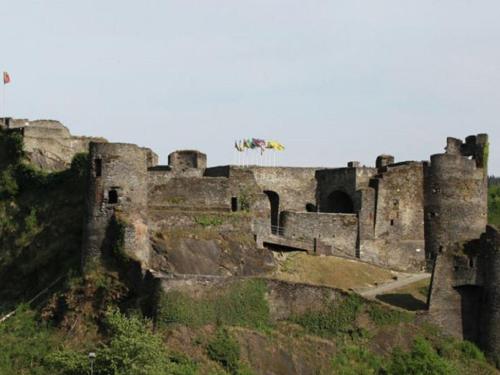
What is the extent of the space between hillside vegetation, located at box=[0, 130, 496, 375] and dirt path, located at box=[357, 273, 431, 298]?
358 cm

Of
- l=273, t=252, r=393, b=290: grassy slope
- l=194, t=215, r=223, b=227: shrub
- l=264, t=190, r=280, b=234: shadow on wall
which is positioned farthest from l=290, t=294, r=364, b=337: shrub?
l=264, t=190, r=280, b=234: shadow on wall

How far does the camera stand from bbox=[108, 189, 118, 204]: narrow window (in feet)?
128

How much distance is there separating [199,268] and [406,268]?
1516 cm

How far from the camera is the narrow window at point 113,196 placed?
3906 centimetres

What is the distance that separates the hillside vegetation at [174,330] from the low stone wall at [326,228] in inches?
399

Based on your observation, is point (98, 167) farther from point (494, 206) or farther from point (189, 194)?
point (494, 206)

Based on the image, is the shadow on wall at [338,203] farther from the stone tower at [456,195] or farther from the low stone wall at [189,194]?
the low stone wall at [189,194]

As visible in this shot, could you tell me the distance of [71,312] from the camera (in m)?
37.5

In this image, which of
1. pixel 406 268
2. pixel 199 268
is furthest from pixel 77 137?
pixel 406 268

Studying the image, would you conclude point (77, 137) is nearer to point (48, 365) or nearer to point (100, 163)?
point (100, 163)

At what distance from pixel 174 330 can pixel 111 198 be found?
6.82m

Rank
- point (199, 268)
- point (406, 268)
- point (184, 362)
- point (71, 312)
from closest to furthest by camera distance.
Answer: point (184, 362)
point (71, 312)
point (199, 268)
point (406, 268)

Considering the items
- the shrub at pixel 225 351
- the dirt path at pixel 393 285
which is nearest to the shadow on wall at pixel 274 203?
the dirt path at pixel 393 285

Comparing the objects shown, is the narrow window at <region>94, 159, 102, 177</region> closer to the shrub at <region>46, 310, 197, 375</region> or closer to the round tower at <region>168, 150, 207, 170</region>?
the shrub at <region>46, 310, 197, 375</region>
